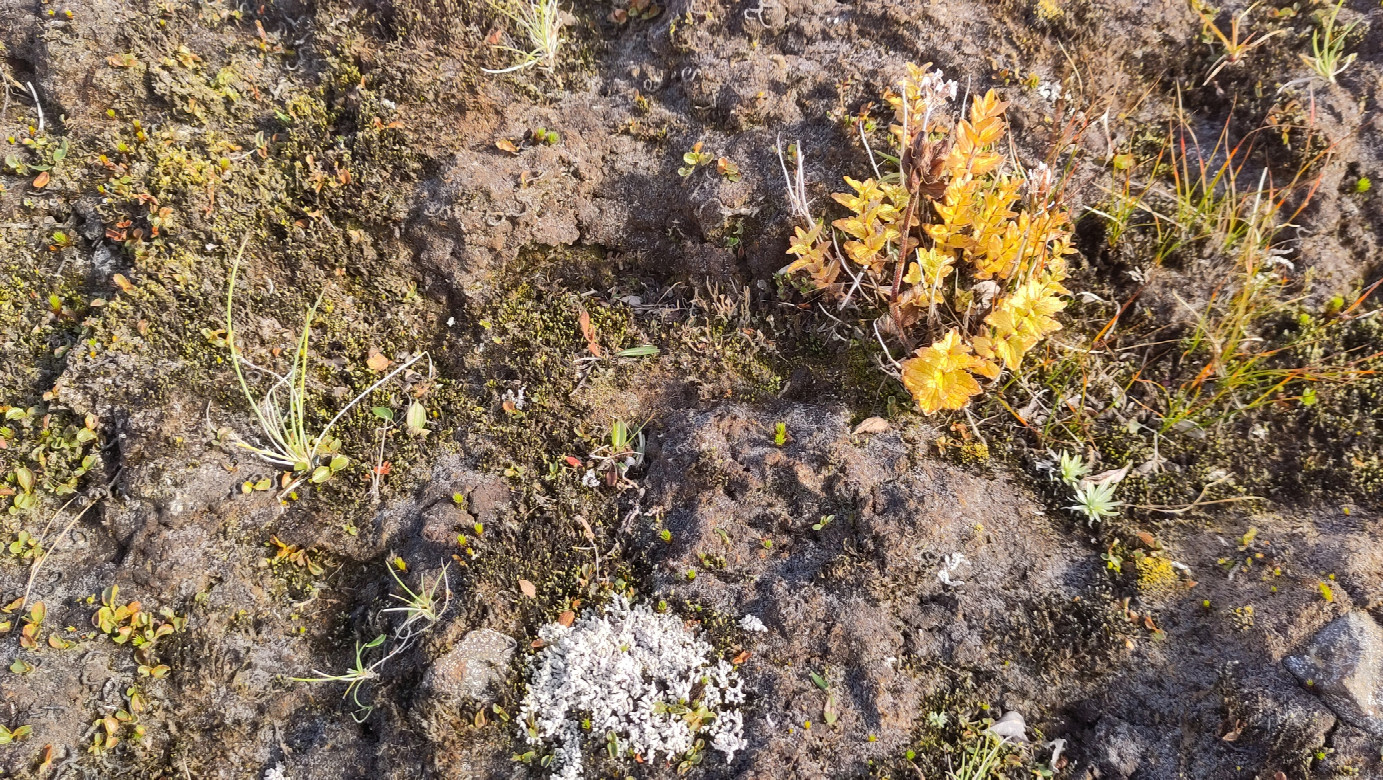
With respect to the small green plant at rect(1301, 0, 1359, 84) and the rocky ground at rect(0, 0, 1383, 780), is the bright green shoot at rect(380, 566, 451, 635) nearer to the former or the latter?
the rocky ground at rect(0, 0, 1383, 780)

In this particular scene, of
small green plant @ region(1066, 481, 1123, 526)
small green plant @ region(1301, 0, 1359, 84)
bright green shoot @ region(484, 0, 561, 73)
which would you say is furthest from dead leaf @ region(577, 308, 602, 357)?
small green plant @ region(1301, 0, 1359, 84)

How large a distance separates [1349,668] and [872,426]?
68.0 inches

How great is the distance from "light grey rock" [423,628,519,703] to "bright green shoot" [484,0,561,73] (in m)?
2.58

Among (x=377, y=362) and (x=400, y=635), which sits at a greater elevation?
(x=377, y=362)

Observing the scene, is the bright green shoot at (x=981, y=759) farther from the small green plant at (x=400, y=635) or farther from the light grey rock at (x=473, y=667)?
the small green plant at (x=400, y=635)

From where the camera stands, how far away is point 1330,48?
125 inches

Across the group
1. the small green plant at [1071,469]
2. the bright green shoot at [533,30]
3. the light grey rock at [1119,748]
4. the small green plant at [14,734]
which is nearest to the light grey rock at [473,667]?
the small green plant at [14,734]

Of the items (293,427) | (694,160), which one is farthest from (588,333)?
(293,427)

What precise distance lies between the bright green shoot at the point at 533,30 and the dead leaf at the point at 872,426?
2315 millimetres

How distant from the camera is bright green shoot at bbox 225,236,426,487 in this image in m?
2.93

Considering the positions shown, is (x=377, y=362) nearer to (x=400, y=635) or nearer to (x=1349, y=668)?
(x=400, y=635)

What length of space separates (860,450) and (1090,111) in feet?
6.22

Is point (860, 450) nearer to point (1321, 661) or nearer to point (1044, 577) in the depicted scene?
point (1044, 577)

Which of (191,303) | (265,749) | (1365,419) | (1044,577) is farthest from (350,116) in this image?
(1365,419)
